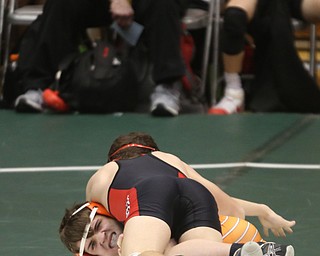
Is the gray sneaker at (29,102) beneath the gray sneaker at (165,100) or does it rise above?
beneath

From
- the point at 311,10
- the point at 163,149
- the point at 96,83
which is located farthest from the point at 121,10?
the point at 163,149

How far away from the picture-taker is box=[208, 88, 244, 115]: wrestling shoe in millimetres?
7020

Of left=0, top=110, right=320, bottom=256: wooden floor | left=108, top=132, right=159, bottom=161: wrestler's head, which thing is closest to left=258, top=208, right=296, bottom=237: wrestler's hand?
left=0, top=110, right=320, bottom=256: wooden floor

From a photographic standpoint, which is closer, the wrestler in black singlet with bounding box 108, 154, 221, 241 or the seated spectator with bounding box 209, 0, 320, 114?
the wrestler in black singlet with bounding box 108, 154, 221, 241

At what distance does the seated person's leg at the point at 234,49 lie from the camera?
6836mm

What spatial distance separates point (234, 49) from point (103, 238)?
135 inches

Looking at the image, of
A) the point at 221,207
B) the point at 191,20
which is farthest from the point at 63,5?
the point at 221,207

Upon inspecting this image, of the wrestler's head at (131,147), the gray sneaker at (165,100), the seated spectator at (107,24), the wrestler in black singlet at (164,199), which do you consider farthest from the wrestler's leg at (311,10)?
the wrestler in black singlet at (164,199)

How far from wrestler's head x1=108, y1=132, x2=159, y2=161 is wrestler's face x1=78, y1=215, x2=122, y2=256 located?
457 millimetres

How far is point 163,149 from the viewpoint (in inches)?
231

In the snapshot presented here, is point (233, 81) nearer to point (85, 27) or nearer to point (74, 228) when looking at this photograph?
point (85, 27)

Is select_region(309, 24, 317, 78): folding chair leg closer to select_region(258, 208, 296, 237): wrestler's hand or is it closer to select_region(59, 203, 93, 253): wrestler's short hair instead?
select_region(258, 208, 296, 237): wrestler's hand

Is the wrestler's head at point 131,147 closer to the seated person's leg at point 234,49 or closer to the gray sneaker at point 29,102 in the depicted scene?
the seated person's leg at point 234,49

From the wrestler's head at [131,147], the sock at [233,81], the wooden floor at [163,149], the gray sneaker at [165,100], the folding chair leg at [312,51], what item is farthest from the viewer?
the folding chair leg at [312,51]
